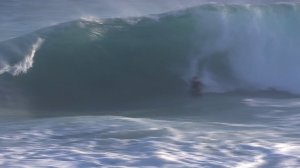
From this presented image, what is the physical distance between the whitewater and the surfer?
138 millimetres

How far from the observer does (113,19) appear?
14.7m

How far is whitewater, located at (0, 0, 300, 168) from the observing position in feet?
23.7

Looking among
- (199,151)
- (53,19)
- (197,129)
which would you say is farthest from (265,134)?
Answer: (53,19)

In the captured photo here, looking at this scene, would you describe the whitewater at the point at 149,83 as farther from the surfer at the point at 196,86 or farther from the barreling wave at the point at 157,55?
the surfer at the point at 196,86

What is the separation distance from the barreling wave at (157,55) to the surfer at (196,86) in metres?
0.17

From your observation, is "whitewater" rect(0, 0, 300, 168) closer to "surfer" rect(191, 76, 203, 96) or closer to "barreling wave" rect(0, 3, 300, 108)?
"barreling wave" rect(0, 3, 300, 108)

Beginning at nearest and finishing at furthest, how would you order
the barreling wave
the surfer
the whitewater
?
1. the whitewater
2. the barreling wave
3. the surfer

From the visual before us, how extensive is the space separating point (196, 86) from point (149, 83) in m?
0.91

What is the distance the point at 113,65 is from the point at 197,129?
5505 mm

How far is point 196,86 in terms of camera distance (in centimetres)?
1314

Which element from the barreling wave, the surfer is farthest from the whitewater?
the surfer

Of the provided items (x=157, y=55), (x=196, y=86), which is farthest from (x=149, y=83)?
(x=157, y=55)

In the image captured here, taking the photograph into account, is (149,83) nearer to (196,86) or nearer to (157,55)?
(196,86)

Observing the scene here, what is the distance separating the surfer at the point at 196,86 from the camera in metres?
12.9
